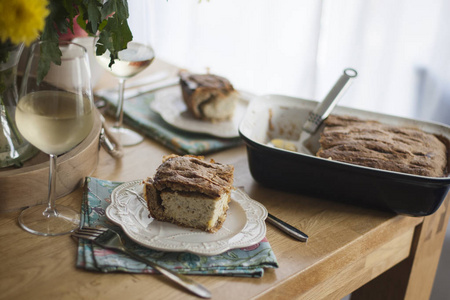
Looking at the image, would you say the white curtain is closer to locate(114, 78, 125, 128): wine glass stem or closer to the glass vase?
locate(114, 78, 125, 128): wine glass stem

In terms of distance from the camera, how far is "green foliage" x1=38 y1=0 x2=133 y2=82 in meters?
0.83

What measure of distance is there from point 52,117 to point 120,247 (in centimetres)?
25

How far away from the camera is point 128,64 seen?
1.25 meters

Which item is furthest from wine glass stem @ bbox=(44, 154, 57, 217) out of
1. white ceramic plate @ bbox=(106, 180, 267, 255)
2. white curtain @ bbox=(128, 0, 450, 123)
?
white curtain @ bbox=(128, 0, 450, 123)

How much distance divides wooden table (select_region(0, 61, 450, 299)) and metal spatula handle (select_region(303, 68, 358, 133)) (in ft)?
0.62

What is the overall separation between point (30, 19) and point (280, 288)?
1.86 feet

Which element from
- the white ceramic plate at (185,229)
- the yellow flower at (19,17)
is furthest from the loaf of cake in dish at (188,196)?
the yellow flower at (19,17)

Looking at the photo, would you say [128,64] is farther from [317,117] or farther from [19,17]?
[19,17]

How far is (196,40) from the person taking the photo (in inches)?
106

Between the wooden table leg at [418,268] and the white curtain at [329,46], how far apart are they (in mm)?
547

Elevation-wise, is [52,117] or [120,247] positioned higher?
[52,117]

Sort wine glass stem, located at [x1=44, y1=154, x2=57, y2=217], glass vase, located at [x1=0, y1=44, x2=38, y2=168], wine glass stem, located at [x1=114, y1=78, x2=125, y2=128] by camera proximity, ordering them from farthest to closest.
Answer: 1. wine glass stem, located at [x1=114, y1=78, x2=125, y2=128]
2. glass vase, located at [x1=0, y1=44, x2=38, y2=168]
3. wine glass stem, located at [x1=44, y1=154, x2=57, y2=217]

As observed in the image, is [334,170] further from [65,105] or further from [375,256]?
[65,105]

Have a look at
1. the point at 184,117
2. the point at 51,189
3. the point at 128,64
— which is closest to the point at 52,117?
the point at 51,189
